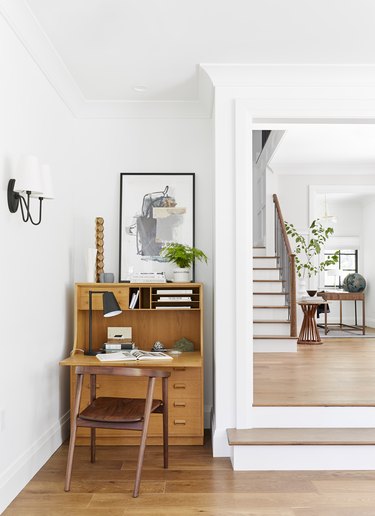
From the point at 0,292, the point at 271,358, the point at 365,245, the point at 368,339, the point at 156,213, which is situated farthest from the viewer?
the point at 365,245

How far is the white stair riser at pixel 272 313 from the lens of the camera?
655 centimetres

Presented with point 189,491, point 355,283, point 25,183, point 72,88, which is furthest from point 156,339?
point 355,283

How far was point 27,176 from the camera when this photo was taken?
9.41ft

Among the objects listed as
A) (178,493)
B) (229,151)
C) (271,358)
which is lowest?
(178,493)

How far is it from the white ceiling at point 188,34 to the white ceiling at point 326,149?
2786 millimetres

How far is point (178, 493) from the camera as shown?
9.96 feet

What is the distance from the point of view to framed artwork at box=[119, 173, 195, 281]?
175 inches

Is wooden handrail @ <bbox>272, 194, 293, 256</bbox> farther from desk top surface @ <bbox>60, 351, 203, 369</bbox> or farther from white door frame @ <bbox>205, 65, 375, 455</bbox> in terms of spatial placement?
desk top surface @ <bbox>60, 351, 203, 369</bbox>

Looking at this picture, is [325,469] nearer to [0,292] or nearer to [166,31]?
[0,292]

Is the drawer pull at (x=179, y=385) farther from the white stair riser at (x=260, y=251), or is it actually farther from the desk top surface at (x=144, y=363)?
the white stair riser at (x=260, y=251)

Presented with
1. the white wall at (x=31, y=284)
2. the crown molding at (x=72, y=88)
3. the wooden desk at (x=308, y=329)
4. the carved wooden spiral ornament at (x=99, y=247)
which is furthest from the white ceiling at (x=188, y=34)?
the wooden desk at (x=308, y=329)

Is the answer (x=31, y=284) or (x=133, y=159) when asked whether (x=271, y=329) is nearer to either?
(x=133, y=159)

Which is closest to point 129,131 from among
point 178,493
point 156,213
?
point 156,213

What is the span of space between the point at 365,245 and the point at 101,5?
9.08 meters
